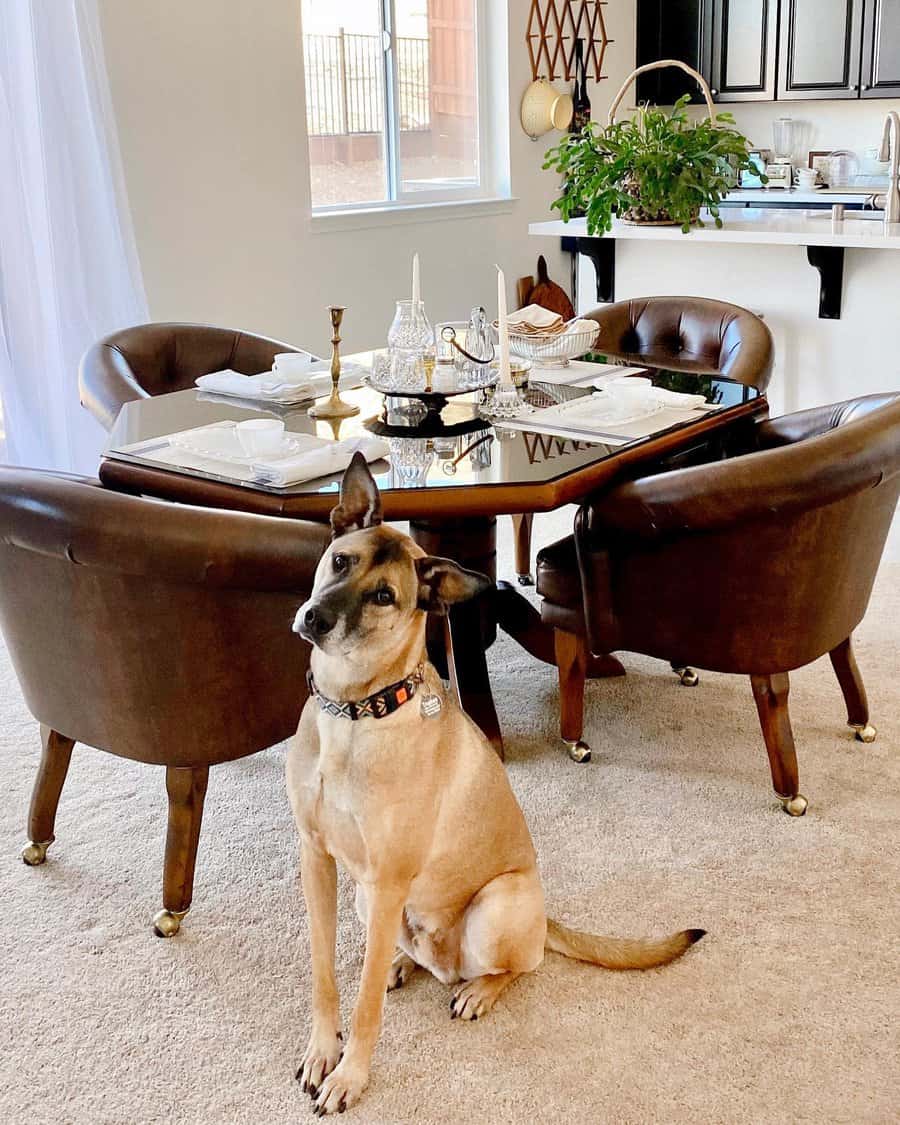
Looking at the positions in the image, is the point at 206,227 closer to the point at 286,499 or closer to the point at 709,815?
the point at 286,499

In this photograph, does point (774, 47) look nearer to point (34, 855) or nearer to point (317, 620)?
point (34, 855)

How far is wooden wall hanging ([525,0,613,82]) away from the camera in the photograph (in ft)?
18.1

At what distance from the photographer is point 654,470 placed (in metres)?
2.43

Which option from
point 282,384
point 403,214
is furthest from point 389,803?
point 403,214

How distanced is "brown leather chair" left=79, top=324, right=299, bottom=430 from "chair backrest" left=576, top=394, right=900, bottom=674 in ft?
4.24

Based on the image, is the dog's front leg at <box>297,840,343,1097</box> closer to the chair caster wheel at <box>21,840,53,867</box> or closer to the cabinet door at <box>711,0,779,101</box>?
the chair caster wheel at <box>21,840,53,867</box>

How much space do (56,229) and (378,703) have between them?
9.24 ft

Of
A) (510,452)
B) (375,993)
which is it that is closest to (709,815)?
(510,452)

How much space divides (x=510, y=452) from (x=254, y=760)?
89 centimetres

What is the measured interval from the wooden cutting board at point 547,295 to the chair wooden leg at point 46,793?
4.06 metres

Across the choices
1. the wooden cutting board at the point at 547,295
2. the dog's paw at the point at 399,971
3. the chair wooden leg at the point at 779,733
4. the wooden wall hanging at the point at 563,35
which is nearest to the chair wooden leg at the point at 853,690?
the chair wooden leg at the point at 779,733

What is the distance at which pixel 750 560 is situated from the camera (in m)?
2.07

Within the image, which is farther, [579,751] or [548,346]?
[548,346]

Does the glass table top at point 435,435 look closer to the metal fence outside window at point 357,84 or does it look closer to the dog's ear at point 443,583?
the dog's ear at point 443,583
